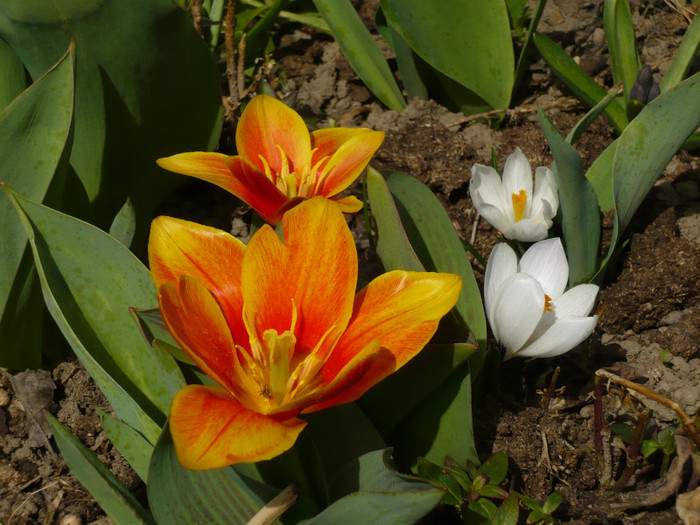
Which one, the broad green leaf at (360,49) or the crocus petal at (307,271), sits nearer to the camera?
the crocus petal at (307,271)

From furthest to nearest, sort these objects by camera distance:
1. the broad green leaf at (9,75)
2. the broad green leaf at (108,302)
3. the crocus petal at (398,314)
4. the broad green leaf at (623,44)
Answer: the broad green leaf at (623,44), the broad green leaf at (9,75), the broad green leaf at (108,302), the crocus petal at (398,314)

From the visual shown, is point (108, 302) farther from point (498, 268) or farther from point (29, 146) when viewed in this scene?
point (498, 268)

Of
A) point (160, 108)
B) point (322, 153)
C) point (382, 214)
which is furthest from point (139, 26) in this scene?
point (382, 214)

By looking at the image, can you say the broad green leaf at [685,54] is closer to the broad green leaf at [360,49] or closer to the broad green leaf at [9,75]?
the broad green leaf at [360,49]

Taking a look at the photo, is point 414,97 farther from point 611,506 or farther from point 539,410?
point 611,506

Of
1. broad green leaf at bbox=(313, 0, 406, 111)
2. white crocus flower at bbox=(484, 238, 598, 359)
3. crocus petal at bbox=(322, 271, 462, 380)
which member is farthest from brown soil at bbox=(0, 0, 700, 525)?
crocus petal at bbox=(322, 271, 462, 380)

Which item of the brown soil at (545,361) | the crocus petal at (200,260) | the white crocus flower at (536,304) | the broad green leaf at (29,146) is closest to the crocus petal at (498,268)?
the white crocus flower at (536,304)
